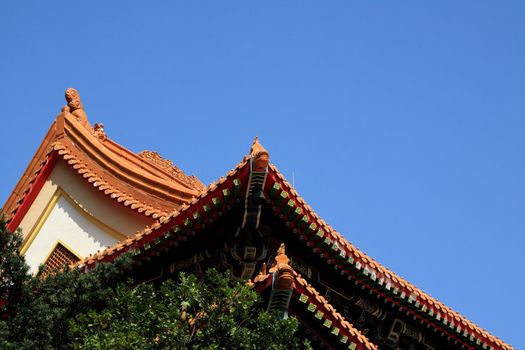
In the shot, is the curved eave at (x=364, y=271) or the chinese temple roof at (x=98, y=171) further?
the chinese temple roof at (x=98, y=171)

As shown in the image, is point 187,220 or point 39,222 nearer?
point 187,220

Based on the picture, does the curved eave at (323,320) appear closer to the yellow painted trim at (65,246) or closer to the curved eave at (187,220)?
the curved eave at (187,220)

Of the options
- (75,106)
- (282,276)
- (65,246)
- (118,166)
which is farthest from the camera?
(75,106)

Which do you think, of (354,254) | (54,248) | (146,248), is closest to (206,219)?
(146,248)

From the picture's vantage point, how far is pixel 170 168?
21.9 metres

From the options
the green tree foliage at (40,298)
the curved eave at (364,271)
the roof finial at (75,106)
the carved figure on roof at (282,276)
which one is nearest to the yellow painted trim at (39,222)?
the roof finial at (75,106)

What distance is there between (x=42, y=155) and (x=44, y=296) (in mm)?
6938

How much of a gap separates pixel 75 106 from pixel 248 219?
23.1 feet

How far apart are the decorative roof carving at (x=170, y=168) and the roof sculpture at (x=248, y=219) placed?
542mm

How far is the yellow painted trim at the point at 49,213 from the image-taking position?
19.4m

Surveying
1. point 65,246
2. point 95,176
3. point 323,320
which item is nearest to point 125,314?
point 323,320

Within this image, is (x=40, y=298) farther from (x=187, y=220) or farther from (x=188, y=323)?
(x=187, y=220)

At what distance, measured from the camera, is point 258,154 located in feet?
48.8

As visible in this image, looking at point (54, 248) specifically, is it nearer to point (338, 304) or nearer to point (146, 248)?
point (146, 248)
